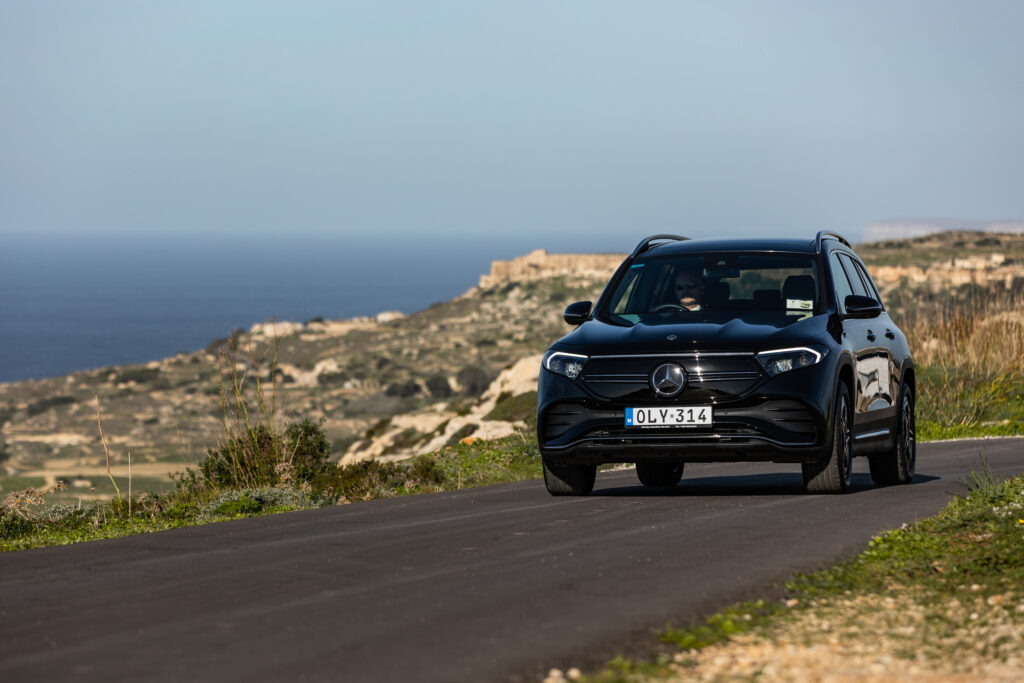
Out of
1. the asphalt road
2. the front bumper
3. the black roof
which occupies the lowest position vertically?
the asphalt road

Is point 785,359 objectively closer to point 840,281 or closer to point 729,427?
point 729,427

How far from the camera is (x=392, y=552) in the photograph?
8555mm

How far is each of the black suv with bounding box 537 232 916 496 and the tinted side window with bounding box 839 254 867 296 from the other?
660mm

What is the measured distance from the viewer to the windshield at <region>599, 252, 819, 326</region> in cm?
1158

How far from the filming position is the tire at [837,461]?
10977mm

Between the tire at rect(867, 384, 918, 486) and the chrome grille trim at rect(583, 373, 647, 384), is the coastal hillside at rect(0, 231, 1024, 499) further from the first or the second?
the chrome grille trim at rect(583, 373, 647, 384)

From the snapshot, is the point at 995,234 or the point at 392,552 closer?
the point at 392,552

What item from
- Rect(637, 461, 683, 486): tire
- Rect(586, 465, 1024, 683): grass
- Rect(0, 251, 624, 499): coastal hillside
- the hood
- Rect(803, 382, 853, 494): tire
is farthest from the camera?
Rect(0, 251, 624, 499): coastal hillside

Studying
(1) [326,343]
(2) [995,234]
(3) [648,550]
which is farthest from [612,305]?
(2) [995,234]

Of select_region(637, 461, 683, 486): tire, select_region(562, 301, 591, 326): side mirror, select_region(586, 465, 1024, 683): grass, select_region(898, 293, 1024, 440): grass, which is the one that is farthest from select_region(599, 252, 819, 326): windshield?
select_region(898, 293, 1024, 440): grass

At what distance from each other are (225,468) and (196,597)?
9.08 m

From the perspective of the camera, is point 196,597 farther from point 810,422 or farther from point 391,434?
point 391,434

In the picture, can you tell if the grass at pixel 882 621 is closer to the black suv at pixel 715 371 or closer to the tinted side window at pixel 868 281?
the black suv at pixel 715 371

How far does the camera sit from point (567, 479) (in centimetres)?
1165
